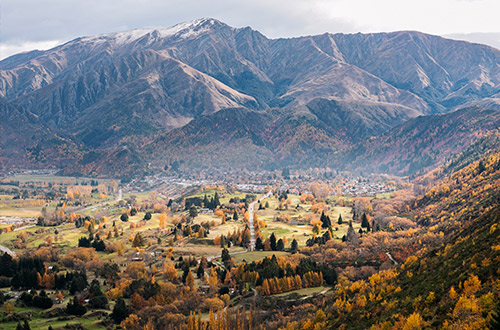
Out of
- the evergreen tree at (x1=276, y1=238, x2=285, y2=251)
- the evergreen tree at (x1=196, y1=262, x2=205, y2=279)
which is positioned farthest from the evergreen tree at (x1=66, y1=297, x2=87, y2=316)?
the evergreen tree at (x1=276, y1=238, x2=285, y2=251)

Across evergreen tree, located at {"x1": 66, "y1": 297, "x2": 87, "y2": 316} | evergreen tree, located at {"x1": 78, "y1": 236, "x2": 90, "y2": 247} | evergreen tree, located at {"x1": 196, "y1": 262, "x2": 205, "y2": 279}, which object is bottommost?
evergreen tree, located at {"x1": 78, "y1": 236, "x2": 90, "y2": 247}

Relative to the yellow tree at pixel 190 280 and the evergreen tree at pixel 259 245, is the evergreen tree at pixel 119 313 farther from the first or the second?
the evergreen tree at pixel 259 245

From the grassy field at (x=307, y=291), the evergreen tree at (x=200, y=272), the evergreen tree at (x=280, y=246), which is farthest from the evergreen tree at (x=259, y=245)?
the grassy field at (x=307, y=291)

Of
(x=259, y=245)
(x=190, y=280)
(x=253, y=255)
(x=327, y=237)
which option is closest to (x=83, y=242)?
(x=253, y=255)

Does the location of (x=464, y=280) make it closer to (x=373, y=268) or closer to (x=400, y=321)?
(x=400, y=321)

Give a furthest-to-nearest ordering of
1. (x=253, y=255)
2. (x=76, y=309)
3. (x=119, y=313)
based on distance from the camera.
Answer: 1. (x=253, y=255)
2. (x=76, y=309)
3. (x=119, y=313)

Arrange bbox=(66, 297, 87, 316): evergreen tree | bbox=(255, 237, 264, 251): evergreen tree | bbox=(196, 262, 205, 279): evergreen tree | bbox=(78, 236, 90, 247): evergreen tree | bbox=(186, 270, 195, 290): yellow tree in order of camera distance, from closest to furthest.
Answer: bbox=(66, 297, 87, 316): evergreen tree → bbox=(186, 270, 195, 290): yellow tree → bbox=(196, 262, 205, 279): evergreen tree → bbox=(255, 237, 264, 251): evergreen tree → bbox=(78, 236, 90, 247): evergreen tree

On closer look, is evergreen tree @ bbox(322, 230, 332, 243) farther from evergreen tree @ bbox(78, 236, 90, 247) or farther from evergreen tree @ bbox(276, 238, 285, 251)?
evergreen tree @ bbox(78, 236, 90, 247)

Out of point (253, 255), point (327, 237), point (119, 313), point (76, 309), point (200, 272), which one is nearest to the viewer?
point (119, 313)

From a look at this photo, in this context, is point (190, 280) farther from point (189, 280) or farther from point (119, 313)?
point (119, 313)

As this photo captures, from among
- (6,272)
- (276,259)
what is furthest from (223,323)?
(6,272)

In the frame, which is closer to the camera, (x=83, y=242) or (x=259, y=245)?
(x=259, y=245)
